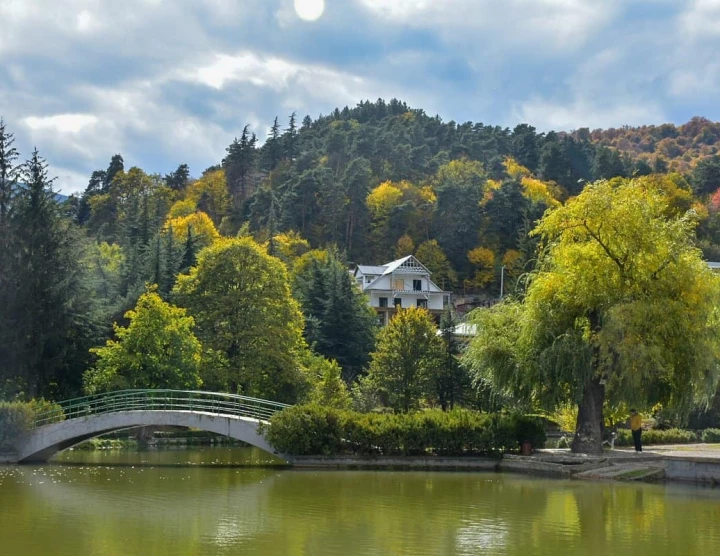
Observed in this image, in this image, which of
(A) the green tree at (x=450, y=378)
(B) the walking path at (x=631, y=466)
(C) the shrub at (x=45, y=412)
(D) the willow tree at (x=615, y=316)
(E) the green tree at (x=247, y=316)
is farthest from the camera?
(A) the green tree at (x=450, y=378)

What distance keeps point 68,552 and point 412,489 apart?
38.0 feet

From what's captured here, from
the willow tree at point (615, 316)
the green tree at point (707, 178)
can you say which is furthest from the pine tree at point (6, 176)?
the green tree at point (707, 178)

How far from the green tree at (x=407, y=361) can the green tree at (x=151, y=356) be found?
13307 millimetres

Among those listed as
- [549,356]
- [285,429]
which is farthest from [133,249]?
[549,356]

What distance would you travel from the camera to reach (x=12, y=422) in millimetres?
31812

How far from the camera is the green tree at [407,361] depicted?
51281 mm

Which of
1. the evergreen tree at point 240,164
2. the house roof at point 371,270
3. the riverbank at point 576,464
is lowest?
the riverbank at point 576,464

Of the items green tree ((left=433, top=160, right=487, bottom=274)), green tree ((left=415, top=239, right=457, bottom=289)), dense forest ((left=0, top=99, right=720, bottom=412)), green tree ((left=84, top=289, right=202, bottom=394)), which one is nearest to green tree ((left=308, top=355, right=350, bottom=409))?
dense forest ((left=0, top=99, right=720, bottom=412))

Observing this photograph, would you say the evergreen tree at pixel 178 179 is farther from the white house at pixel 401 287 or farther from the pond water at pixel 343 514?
the pond water at pixel 343 514

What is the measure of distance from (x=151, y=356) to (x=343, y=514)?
77.9 feet

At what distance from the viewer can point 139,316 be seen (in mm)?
41594

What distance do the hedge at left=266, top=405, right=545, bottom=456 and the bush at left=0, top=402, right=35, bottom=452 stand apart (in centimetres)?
911

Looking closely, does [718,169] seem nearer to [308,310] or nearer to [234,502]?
[308,310]

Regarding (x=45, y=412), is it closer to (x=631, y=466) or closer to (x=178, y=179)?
(x=631, y=466)
